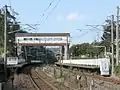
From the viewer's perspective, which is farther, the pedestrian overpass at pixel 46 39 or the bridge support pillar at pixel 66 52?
the pedestrian overpass at pixel 46 39

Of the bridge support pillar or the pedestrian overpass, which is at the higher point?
the pedestrian overpass

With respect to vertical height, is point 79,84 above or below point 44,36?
below

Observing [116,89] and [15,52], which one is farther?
[15,52]

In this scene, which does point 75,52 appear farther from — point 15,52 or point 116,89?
point 116,89

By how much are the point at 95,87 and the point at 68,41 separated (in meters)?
82.7

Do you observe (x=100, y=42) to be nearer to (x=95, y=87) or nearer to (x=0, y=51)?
(x=0, y=51)

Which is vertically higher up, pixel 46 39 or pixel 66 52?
pixel 46 39

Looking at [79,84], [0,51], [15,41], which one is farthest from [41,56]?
[79,84]

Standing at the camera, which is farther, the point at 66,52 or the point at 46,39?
the point at 46,39

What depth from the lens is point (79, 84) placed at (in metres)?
27.4

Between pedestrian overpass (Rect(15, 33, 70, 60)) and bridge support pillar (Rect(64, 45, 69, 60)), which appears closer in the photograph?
bridge support pillar (Rect(64, 45, 69, 60))

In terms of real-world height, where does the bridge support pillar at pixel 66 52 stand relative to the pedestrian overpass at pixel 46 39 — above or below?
below

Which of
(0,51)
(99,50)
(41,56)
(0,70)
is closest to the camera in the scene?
(0,70)

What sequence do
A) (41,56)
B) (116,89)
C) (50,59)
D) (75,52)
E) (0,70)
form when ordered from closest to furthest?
(116,89), (0,70), (75,52), (50,59), (41,56)
